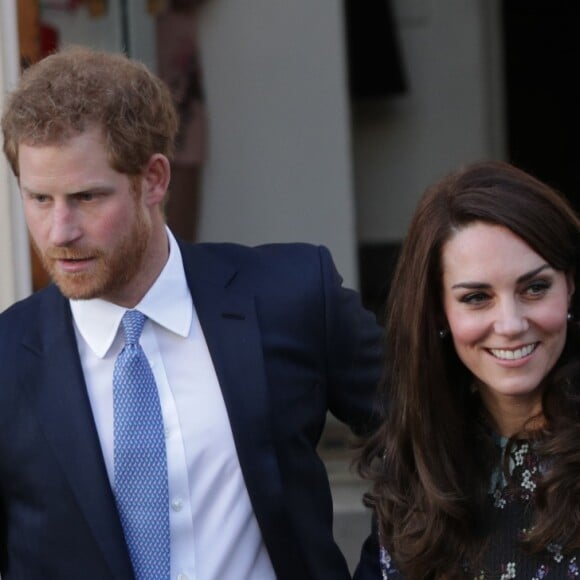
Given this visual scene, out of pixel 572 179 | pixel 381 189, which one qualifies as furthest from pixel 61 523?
pixel 572 179

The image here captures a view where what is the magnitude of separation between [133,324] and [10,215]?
4.01 ft

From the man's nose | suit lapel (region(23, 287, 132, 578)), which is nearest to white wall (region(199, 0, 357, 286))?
suit lapel (region(23, 287, 132, 578))

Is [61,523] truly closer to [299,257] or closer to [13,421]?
[13,421]

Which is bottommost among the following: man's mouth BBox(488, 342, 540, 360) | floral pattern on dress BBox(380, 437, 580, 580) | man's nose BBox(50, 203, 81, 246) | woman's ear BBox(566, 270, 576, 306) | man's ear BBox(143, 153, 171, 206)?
floral pattern on dress BBox(380, 437, 580, 580)

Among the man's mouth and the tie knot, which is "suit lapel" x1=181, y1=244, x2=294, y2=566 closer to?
the tie knot

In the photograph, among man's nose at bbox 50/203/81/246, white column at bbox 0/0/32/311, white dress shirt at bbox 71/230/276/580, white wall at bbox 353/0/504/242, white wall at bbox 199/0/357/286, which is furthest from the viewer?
white wall at bbox 353/0/504/242

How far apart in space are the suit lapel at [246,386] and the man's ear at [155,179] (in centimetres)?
18

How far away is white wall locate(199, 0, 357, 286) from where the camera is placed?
5.86 m

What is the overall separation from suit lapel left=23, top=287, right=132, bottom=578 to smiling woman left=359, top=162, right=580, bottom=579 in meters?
0.48

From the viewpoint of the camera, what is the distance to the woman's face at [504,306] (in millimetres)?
2488

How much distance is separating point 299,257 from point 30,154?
62 centimetres

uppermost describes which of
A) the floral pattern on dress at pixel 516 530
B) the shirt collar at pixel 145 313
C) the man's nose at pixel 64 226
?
the man's nose at pixel 64 226

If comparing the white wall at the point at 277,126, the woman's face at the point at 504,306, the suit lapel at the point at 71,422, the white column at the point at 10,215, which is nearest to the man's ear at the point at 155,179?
the suit lapel at the point at 71,422

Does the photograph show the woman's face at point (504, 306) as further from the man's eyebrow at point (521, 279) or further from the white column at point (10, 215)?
the white column at point (10, 215)
